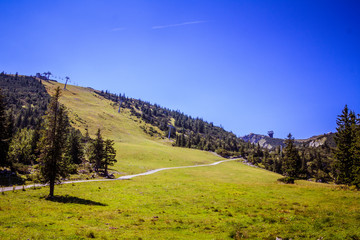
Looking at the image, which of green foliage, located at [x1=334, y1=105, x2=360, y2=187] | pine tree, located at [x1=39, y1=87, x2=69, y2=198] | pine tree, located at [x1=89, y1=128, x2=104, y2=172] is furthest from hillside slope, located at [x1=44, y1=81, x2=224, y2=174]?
green foliage, located at [x1=334, y1=105, x2=360, y2=187]

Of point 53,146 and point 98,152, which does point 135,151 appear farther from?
point 53,146

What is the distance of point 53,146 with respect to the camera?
28.5m

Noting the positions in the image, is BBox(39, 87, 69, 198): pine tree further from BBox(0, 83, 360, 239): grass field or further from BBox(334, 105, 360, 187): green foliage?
BBox(334, 105, 360, 187): green foliage

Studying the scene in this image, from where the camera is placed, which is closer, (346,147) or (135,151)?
(346,147)

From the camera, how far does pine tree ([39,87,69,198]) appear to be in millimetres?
28109

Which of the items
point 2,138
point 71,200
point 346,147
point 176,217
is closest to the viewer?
point 176,217

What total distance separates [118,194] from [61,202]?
8.84 meters

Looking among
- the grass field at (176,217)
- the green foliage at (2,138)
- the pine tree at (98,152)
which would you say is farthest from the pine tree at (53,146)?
the pine tree at (98,152)

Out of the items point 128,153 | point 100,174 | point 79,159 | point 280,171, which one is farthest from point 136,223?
point 280,171

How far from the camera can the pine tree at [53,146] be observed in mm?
28109

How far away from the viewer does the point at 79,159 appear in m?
68.6

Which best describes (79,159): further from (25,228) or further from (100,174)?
(25,228)

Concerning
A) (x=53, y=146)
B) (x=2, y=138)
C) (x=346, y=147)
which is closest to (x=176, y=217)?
(x=53, y=146)

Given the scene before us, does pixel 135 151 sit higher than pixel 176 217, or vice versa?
pixel 176 217
